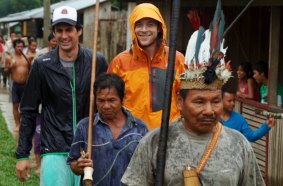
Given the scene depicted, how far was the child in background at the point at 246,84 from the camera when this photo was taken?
1029 cm

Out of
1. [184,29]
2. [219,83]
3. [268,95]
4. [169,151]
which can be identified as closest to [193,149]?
[169,151]

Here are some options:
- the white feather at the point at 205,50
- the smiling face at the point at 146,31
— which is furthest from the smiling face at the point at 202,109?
the smiling face at the point at 146,31

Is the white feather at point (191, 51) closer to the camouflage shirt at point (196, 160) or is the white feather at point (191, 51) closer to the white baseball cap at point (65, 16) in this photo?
the camouflage shirt at point (196, 160)

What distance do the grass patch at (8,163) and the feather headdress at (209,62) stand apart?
20.5 ft

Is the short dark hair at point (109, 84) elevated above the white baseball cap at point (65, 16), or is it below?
below

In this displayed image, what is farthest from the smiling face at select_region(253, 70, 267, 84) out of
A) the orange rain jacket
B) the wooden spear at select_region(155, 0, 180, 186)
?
the wooden spear at select_region(155, 0, 180, 186)

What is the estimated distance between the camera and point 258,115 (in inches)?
361

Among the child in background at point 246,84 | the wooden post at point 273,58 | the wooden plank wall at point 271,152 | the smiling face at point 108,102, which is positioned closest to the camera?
the smiling face at point 108,102

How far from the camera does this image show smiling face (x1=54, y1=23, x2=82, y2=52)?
551 centimetres

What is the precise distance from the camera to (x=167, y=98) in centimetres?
334

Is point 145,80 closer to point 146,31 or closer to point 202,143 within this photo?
point 146,31

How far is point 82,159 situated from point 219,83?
1208mm

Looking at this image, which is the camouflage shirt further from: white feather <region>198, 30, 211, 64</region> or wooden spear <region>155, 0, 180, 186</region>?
white feather <region>198, 30, 211, 64</region>

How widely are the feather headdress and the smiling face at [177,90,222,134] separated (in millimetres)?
38
